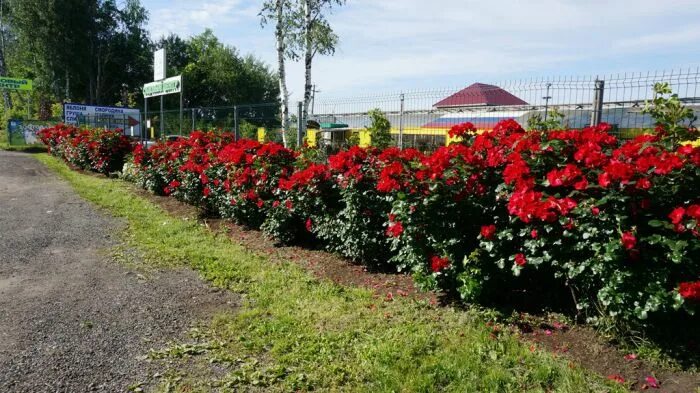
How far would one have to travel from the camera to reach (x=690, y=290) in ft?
9.05

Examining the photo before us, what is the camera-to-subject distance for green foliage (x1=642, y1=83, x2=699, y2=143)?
3.76 metres

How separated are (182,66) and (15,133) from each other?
81.3 feet

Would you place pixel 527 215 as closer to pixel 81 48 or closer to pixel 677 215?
pixel 677 215

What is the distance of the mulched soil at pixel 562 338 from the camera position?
9.53 ft

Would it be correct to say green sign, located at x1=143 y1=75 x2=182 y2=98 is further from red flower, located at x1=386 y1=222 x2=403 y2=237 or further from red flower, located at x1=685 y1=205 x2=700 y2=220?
red flower, located at x1=685 y1=205 x2=700 y2=220

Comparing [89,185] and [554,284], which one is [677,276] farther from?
[89,185]

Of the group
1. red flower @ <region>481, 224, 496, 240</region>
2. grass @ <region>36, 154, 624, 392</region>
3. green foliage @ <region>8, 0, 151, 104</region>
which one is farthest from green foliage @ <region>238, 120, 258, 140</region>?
green foliage @ <region>8, 0, 151, 104</region>

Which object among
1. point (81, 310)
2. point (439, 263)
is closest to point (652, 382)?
point (439, 263)

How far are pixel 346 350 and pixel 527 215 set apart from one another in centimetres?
149

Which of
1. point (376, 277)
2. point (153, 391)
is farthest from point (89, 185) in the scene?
point (153, 391)

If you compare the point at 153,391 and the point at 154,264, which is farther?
the point at 154,264

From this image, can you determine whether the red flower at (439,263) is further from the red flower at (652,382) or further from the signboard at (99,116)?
the signboard at (99,116)

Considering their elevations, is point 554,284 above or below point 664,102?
below

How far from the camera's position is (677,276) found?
299 centimetres
